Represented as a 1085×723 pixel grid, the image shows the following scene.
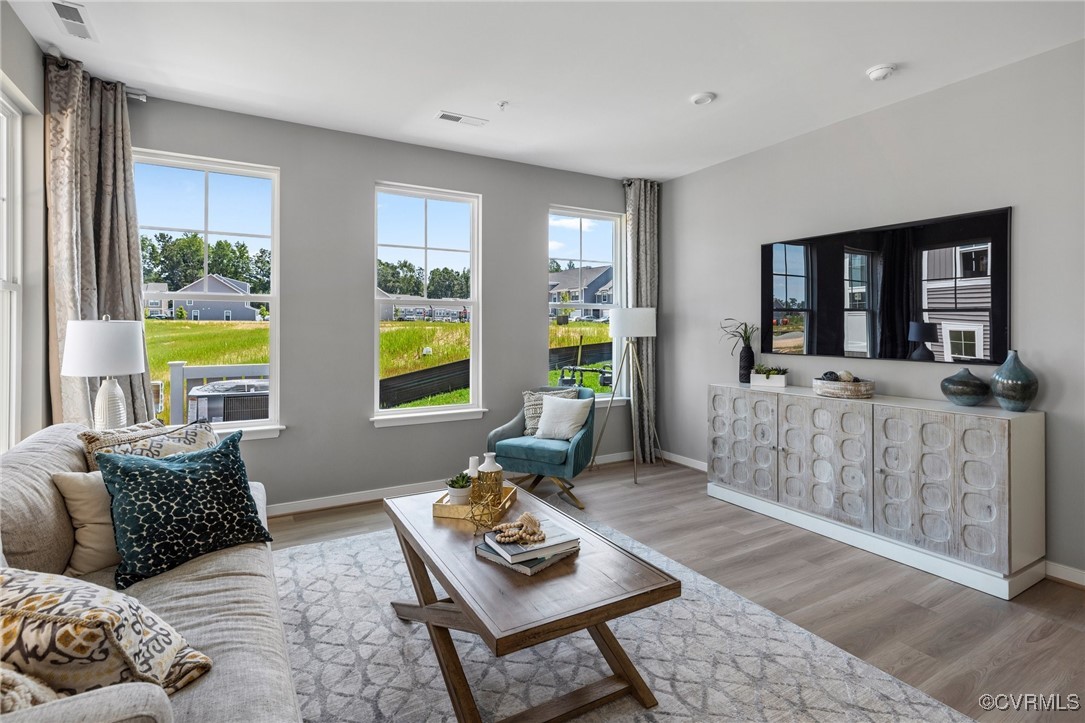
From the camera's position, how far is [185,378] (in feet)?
11.8

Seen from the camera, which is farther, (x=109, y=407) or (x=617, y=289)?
(x=617, y=289)

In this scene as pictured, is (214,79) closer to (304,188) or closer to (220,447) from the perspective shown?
(304,188)

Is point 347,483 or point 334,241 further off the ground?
point 334,241

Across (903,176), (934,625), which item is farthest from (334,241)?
(934,625)

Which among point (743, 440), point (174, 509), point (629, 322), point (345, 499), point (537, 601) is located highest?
point (629, 322)

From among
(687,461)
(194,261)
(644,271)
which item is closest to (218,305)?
(194,261)

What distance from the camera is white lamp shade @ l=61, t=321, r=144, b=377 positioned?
250 centimetres

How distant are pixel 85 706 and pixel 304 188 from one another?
3.52 metres

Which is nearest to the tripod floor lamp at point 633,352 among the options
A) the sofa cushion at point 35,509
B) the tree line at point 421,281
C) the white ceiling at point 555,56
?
the tree line at point 421,281

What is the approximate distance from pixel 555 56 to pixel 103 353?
102 inches

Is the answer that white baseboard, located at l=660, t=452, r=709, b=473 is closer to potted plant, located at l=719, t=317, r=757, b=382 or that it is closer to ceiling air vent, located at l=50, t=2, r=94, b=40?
potted plant, located at l=719, t=317, r=757, b=382

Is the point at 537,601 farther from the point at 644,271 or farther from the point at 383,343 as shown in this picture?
the point at 644,271

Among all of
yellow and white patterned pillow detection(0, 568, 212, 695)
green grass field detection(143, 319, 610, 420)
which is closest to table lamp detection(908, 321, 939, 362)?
green grass field detection(143, 319, 610, 420)

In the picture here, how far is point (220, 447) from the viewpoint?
211 cm
